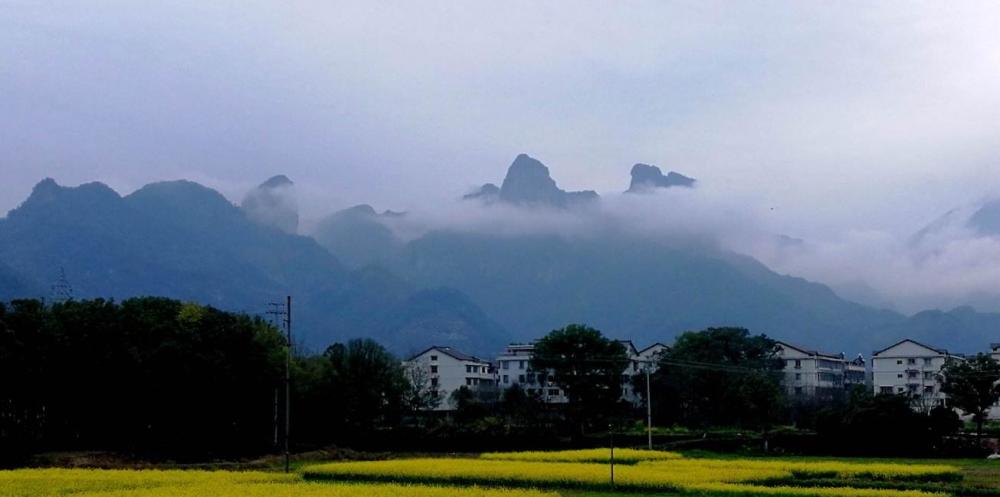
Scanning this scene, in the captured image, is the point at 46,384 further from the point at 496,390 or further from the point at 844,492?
the point at 496,390

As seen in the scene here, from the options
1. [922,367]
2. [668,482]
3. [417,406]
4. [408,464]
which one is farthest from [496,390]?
[668,482]

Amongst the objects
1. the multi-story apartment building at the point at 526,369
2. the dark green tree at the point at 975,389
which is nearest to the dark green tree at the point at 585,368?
the dark green tree at the point at 975,389

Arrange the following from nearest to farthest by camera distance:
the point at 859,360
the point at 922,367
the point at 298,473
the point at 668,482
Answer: the point at 668,482
the point at 298,473
the point at 922,367
the point at 859,360

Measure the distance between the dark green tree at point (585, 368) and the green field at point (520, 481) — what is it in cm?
2882

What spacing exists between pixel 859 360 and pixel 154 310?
9887 centimetres

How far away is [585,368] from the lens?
7144cm

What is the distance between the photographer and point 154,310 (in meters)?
53.1

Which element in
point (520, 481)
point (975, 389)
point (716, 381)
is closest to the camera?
point (520, 481)

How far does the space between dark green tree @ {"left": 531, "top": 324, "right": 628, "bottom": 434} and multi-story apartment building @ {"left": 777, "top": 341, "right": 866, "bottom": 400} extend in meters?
34.5

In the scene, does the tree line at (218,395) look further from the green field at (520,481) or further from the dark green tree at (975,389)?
the green field at (520,481)

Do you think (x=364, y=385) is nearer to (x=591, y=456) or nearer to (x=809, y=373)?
(x=591, y=456)

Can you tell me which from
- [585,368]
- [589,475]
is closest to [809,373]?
[585,368]

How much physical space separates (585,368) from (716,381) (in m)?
13.1

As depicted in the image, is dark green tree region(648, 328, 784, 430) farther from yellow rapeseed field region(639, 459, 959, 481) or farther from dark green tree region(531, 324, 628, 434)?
yellow rapeseed field region(639, 459, 959, 481)
